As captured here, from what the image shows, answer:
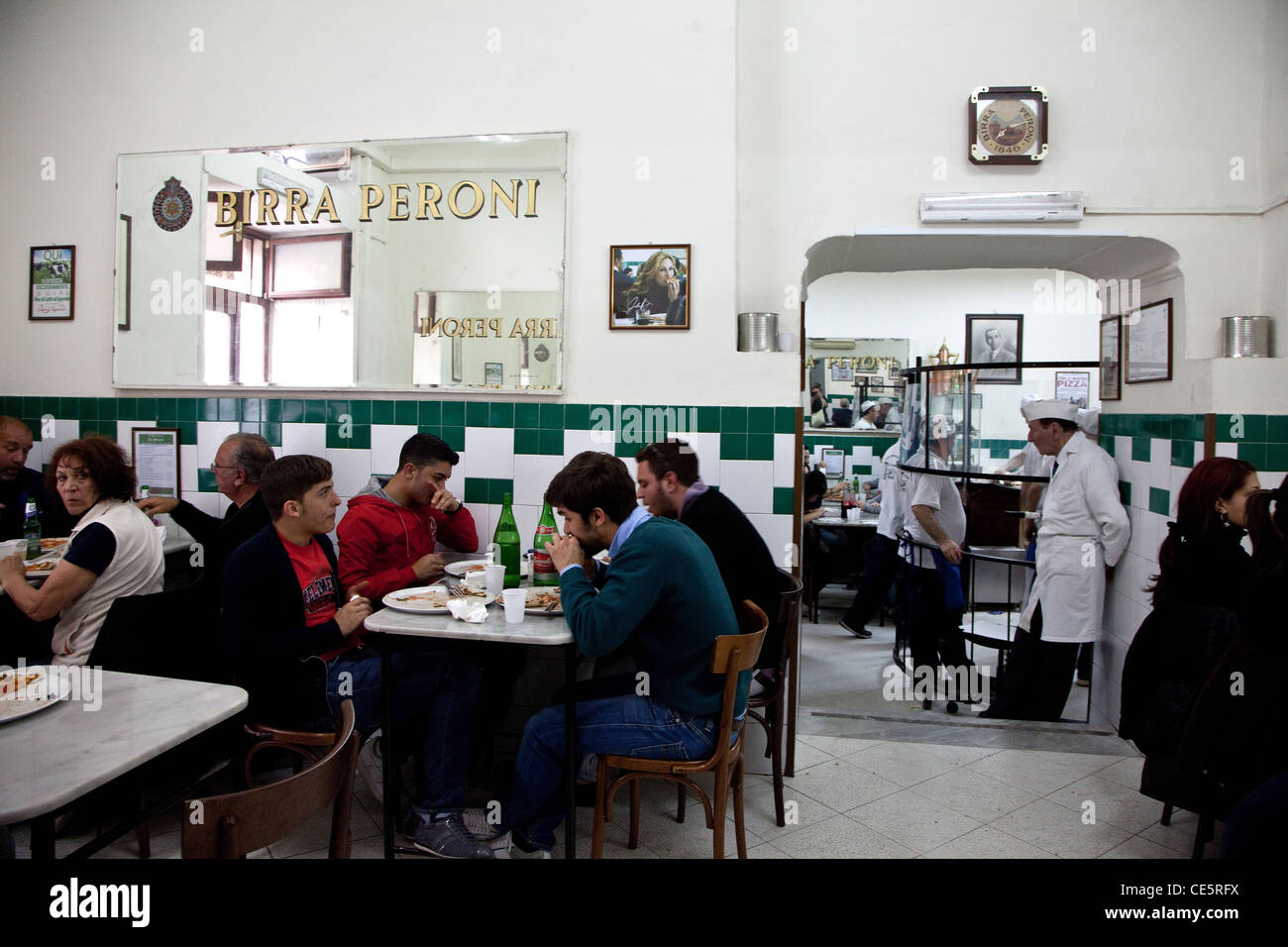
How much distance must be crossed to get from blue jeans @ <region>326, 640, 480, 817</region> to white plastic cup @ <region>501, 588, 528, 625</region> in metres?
0.36

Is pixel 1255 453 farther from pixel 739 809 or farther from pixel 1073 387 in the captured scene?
pixel 739 809

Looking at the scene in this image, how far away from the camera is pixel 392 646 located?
2.58m

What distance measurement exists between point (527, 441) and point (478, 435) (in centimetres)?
23

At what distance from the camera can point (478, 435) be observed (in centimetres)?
376

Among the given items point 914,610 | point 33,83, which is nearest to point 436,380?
point 33,83

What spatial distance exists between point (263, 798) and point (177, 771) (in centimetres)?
134

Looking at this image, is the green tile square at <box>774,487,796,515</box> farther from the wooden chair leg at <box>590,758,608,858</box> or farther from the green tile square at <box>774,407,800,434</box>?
the wooden chair leg at <box>590,758,608,858</box>

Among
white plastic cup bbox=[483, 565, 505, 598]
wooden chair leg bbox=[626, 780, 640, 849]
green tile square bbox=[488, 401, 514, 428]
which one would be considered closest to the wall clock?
green tile square bbox=[488, 401, 514, 428]

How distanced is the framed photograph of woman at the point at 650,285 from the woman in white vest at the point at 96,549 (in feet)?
6.36

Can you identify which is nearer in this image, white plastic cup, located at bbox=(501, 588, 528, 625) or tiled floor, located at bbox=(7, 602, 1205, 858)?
white plastic cup, located at bbox=(501, 588, 528, 625)

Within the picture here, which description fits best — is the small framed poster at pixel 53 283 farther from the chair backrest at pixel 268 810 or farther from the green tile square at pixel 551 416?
the chair backrest at pixel 268 810

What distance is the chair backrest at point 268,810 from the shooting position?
1.27m

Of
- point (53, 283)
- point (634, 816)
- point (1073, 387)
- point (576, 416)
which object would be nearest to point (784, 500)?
point (576, 416)

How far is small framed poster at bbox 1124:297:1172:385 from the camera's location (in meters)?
3.72
